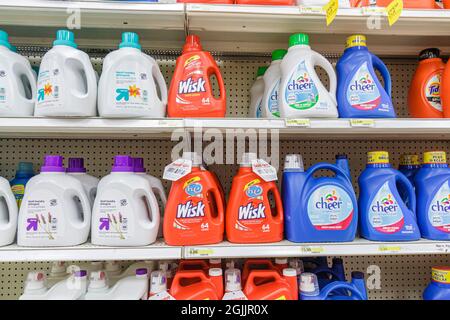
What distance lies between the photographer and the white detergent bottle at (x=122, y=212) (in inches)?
42.9

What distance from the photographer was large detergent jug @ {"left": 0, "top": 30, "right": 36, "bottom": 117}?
1.08 m

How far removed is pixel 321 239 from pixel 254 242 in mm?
262

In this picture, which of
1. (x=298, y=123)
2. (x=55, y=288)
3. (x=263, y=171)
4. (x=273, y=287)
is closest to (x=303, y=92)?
(x=298, y=123)

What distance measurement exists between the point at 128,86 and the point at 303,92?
26.3 inches

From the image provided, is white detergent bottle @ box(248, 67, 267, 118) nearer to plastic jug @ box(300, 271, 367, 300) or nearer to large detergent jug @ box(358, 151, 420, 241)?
large detergent jug @ box(358, 151, 420, 241)

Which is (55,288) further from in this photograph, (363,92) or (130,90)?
(363,92)

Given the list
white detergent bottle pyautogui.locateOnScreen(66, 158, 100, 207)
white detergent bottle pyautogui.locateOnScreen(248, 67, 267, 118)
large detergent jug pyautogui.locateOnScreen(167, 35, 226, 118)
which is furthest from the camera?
white detergent bottle pyautogui.locateOnScreen(248, 67, 267, 118)

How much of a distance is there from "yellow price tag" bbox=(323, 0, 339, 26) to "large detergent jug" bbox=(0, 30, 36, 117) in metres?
1.19

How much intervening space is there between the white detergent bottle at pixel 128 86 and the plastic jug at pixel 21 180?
1.78ft

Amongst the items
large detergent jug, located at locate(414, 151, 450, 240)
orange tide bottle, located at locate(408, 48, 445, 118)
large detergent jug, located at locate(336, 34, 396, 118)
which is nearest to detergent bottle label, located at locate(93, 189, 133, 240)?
large detergent jug, located at locate(336, 34, 396, 118)

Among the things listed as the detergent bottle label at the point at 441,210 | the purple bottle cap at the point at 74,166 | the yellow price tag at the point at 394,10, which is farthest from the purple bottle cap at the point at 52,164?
the detergent bottle label at the point at 441,210

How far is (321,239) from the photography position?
1140 millimetres

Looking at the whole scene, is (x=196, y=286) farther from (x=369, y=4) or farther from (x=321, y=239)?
(x=369, y=4)

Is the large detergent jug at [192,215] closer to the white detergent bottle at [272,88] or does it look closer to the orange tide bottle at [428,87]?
the white detergent bottle at [272,88]
